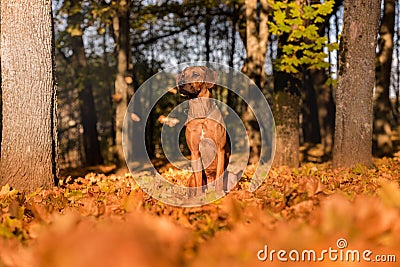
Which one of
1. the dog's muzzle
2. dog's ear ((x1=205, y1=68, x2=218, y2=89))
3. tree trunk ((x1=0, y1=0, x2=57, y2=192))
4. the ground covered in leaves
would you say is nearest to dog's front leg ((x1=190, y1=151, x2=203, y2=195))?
the dog's muzzle

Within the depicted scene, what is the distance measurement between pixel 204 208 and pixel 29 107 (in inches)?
159

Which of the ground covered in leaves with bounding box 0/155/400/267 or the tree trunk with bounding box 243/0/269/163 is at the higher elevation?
the tree trunk with bounding box 243/0/269/163

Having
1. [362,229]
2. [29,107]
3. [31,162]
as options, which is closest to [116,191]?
[31,162]

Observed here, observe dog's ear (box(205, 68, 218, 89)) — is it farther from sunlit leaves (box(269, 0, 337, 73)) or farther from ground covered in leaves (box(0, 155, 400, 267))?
sunlit leaves (box(269, 0, 337, 73))

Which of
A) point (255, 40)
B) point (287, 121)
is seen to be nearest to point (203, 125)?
point (287, 121)

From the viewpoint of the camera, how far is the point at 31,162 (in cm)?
635

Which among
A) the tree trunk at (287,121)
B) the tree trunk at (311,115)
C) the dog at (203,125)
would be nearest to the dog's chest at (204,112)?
the dog at (203,125)

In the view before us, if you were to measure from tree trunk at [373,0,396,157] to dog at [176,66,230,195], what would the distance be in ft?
38.9

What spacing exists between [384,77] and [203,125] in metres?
12.1

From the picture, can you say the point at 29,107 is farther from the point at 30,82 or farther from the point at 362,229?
the point at 362,229
